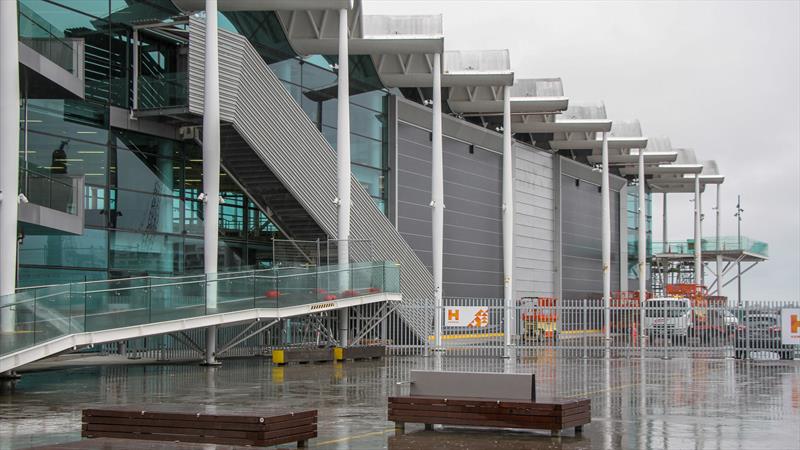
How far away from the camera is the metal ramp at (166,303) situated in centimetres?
2153

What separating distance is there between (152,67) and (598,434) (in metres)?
25.5

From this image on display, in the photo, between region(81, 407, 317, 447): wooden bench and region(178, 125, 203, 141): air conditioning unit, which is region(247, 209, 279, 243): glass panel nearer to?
region(178, 125, 203, 141): air conditioning unit

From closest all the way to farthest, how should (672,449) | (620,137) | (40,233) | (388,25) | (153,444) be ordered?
(153,444)
(672,449)
(40,233)
(388,25)
(620,137)

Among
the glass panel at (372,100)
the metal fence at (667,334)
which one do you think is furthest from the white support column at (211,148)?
the glass panel at (372,100)

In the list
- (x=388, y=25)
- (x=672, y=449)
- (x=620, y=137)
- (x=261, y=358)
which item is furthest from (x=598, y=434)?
(x=620, y=137)

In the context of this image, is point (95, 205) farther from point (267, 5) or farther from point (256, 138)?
point (267, 5)

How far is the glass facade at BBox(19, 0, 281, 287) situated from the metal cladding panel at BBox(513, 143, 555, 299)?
25.9m

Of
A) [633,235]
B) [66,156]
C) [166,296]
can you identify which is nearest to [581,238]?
[633,235]

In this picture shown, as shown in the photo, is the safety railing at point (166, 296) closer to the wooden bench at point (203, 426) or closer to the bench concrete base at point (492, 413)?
the wooden bench at point (203, 426)

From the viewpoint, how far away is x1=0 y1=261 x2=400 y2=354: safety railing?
2153 centimetres

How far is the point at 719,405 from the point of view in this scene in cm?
1852

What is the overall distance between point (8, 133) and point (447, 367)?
13.6 m

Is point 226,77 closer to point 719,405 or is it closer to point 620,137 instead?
point 719,405

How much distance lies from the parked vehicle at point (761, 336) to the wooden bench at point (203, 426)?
83.0ft
